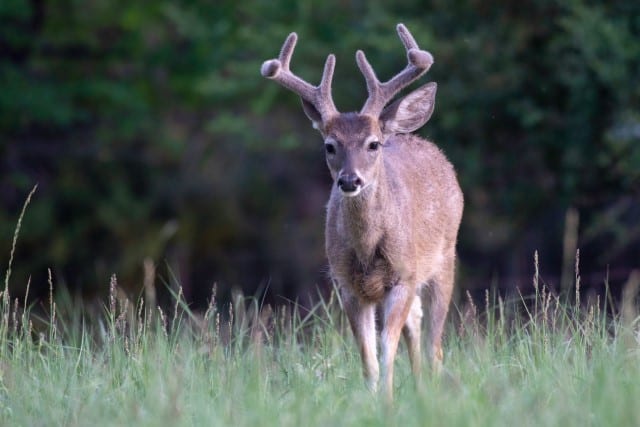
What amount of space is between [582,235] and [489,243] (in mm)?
2613

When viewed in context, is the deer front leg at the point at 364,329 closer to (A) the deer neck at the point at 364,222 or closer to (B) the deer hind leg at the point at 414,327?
(A) the deer neck at the point at 364,222

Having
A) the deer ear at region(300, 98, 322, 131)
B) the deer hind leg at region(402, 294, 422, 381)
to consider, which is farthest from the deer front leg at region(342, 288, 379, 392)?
the deer ear at region(300, 98, 322, 131)

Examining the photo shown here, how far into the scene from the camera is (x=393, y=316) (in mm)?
7535

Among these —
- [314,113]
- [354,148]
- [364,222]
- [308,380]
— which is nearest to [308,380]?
[308,380]

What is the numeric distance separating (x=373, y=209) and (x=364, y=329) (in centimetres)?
69

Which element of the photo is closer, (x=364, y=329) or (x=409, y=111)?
(x=364, y=329)

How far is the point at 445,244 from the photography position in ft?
29.5

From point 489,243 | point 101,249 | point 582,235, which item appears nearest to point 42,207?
point 101,249

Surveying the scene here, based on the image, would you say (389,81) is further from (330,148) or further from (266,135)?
(266,135)

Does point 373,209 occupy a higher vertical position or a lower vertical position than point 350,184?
A: lower

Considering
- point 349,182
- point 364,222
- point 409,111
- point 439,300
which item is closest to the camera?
point 349,182

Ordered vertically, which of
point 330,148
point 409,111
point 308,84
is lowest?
point 330,148

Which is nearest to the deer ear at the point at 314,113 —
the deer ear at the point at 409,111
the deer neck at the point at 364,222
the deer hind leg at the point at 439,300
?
the deer ear at the point at 409,111

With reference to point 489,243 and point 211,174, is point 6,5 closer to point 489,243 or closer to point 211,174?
point 211,174
